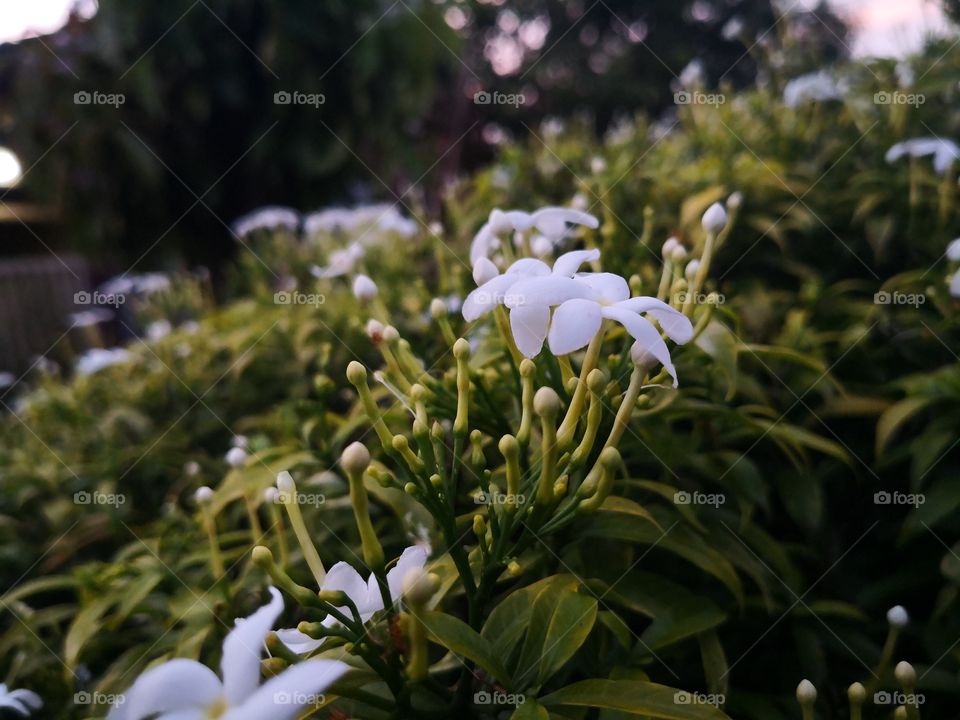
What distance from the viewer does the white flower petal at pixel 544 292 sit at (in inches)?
25.5

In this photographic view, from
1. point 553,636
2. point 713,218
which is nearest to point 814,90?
point 713,218

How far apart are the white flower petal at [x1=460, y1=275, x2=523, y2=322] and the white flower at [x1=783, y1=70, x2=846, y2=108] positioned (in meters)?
1.65

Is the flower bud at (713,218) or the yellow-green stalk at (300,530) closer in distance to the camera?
the yellow-green stalk at (300,530)

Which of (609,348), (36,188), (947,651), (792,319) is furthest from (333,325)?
(36,188)

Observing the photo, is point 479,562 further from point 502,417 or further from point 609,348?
point 609,348

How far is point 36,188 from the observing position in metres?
3.91

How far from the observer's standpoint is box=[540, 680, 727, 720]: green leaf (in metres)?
0.63

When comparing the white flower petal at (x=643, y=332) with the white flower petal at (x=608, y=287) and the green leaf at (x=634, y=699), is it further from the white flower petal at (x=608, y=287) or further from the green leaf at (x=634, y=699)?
the green leaf at (x=634, y=699)

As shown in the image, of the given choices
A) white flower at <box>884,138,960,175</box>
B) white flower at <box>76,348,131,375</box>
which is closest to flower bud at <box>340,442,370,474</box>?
white flower at <box>884,138,960,175</box>

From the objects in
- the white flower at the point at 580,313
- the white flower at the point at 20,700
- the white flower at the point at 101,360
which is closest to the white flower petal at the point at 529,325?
the white flower at the point at 580,313

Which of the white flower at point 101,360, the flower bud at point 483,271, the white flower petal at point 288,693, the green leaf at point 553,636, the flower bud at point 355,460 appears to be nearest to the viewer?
the white flower petal at point 288,693

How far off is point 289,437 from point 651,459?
71 cm

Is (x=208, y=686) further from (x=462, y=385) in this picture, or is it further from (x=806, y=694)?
(x=806, y=694)

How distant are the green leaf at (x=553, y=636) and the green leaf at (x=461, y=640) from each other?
5cm
